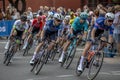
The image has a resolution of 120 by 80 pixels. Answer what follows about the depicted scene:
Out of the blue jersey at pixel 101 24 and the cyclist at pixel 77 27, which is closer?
the blue jersey at pixel 101 24

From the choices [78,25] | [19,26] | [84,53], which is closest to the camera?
[84,53]

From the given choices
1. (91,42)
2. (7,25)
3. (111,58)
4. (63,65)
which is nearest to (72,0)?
(7,25)

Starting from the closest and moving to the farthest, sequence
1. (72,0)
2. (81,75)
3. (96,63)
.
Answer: (96,63)
(81,75)
(72,0)

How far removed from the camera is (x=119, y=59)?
687 inches

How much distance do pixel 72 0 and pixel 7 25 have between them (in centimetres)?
1130

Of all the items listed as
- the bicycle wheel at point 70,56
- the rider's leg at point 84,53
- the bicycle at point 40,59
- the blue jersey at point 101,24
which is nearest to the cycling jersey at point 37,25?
the bicycle wheel at point 70,56

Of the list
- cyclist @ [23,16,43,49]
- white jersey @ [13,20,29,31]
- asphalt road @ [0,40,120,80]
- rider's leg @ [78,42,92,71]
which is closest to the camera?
rider's leg @ [78,42,92,71]

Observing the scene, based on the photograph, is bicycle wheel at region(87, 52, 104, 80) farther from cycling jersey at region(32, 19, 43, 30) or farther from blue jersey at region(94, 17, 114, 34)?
cycling jersey at region(32, 19, 43, 30)

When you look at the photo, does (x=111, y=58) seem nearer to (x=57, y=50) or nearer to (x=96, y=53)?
(x=57, y=50)

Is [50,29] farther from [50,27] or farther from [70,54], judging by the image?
[70,54]

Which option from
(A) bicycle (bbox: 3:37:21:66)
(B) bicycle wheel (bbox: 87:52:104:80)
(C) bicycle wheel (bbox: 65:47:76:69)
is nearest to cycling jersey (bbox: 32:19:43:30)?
(A) bicycle (bbox: 3:37:21:66)

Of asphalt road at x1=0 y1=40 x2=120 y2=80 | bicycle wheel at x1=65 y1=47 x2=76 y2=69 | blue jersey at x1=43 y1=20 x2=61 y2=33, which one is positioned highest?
blue jersey at x1=43 y1=20 x2=61 y2=33

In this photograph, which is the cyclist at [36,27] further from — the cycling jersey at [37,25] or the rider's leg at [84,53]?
the rider's leg at [84,53]

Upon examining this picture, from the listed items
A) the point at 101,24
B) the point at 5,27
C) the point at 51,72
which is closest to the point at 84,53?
the point at 101,24
